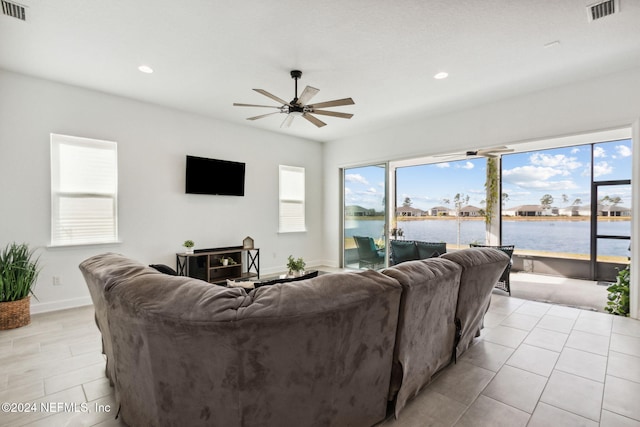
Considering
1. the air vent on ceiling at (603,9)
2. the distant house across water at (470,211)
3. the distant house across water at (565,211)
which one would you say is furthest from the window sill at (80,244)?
the distant house across water at (565,211)

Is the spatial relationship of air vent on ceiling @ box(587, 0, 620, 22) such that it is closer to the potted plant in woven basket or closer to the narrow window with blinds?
the narrow window with blinds

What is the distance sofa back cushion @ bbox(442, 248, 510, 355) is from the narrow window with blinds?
14.3 ft

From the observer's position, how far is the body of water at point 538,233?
18.9 feet

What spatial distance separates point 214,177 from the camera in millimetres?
5270

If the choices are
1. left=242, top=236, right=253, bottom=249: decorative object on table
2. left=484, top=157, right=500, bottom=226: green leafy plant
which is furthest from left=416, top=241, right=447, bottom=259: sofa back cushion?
left=484, top=157, right=500, bottom=226: green leafy plant

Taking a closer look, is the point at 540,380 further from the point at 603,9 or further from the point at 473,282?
the point at 603,9

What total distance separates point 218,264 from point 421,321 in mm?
4071

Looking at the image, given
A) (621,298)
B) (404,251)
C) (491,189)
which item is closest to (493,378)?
(404,251)

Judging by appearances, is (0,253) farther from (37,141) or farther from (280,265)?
(280,265)

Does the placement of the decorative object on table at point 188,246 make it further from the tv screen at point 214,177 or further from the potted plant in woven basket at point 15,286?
the potted plant in woven basket at point 15,286

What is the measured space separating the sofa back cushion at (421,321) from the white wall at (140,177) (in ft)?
13.8

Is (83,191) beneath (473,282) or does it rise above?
above

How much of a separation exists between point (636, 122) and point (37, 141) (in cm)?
724

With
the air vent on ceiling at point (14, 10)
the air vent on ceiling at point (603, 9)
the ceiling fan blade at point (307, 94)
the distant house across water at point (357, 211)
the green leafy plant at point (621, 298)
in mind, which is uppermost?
the air vent on ceiling at point (603, 9)
